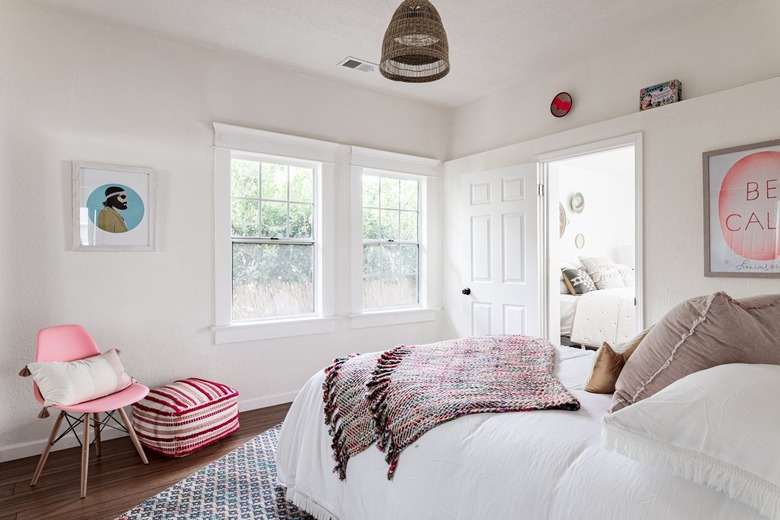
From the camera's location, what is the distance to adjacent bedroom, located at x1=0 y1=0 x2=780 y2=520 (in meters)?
1.39

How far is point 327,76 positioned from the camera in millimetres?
4164

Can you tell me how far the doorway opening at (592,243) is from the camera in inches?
154

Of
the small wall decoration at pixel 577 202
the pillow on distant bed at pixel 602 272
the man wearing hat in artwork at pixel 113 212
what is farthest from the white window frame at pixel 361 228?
the small wall decoration at pixel 577 202

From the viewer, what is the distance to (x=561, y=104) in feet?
13.0

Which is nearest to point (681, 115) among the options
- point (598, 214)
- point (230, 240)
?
point (230, 240)

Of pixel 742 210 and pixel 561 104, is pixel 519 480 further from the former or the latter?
pixel 561 104

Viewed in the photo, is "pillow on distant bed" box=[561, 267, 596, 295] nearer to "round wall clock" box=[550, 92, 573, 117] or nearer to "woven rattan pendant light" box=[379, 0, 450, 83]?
"round wall clock" box=[550, 92, 573, 117]

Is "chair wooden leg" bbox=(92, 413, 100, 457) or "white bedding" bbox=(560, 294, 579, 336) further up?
"white bedding" bbox=(560, 294, 579, 336)

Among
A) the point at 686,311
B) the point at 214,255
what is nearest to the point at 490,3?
the point at 686,311

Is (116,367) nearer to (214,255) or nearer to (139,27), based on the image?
(214,255)

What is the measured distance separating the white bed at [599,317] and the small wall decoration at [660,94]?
2255 mm

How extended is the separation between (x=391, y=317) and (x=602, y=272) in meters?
3.26

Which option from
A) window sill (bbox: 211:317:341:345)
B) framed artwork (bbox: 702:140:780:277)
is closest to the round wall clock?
framed artwork (bbox: 702:140:780:277)

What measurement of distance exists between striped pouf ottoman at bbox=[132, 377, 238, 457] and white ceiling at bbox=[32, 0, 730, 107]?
2.47 meters
